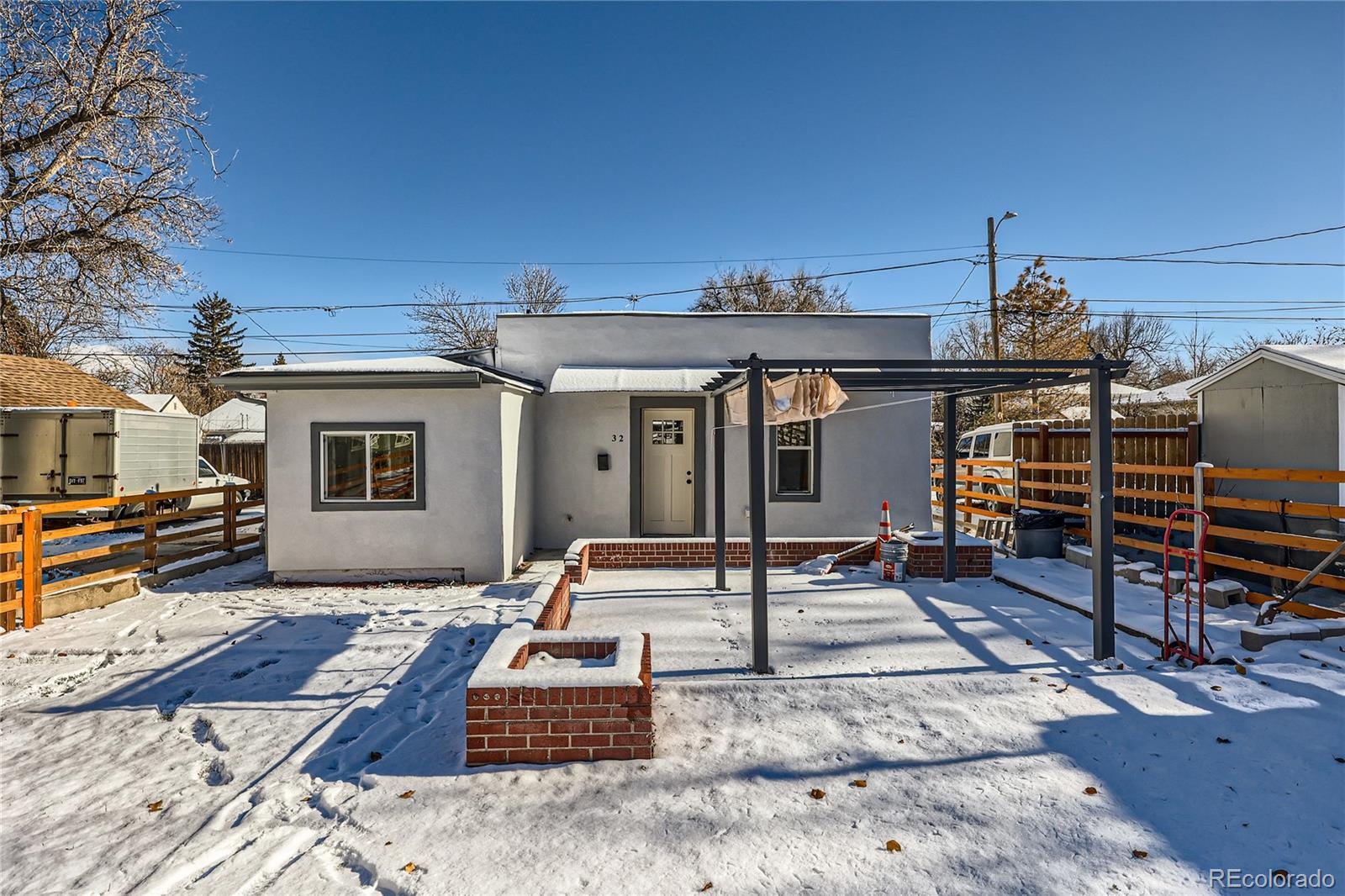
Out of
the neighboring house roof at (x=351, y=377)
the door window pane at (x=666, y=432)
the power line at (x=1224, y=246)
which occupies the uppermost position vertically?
the power line at (x=1224, y=246)

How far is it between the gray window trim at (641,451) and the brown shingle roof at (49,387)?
41.0 ft

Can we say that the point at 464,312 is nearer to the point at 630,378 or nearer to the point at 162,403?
the point at 162,403

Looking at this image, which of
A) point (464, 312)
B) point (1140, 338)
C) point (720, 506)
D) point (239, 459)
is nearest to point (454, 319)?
point (464, 312)

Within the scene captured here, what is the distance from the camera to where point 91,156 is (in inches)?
394

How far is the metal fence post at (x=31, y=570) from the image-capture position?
6.29 meters

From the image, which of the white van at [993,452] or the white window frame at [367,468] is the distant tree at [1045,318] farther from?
the white window frame at [367,468]

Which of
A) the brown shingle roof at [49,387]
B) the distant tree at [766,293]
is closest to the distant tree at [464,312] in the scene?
the distant tree at [766,293]

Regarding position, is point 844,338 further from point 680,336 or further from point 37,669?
point 37,669

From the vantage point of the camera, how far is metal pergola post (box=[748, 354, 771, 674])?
4.67 m

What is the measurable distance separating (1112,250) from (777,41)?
53.9ft

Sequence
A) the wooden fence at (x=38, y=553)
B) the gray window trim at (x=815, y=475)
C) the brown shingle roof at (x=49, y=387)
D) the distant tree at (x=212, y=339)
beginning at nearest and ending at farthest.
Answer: the wooden fence at (x=38, y=553)
the gray window trim at (x=815, y=475)
the brown shingle roof at (x=49, y=387)
the distant tree at (x=212, y=339)

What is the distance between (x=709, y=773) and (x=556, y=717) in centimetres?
87

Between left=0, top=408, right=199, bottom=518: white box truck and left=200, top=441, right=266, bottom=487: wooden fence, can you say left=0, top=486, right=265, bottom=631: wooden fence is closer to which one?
left=0, top=408, right=199, bottom=518: white box truck

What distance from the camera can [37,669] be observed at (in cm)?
514
